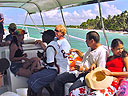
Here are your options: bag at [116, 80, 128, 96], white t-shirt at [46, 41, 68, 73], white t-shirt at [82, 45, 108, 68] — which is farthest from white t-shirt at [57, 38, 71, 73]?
bag at [116, 80, 128, 96]

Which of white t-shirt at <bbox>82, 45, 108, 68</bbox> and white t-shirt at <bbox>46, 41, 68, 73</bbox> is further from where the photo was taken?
white t-shirt at <bbox>46, 41, 68, 73</bbox>

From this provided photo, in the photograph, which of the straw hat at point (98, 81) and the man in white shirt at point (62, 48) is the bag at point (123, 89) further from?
the man in white shirt at point (62, 48)

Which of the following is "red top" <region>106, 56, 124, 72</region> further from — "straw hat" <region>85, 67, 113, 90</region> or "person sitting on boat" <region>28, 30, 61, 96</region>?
"person sitting on boat" <region>28, 30, 61, 96</region>

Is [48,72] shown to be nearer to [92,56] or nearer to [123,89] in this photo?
[92,56]

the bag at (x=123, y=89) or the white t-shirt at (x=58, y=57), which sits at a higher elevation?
the white t-shirt at (x=58, y=57)

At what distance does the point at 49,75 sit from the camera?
3033 millimetres

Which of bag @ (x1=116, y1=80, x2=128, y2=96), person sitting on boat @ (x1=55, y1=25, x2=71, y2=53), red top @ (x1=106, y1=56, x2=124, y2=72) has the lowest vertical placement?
bag @ (x1=116, y1=80, x2=128, y2=96)

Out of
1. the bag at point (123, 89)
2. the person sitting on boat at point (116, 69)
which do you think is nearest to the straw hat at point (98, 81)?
→ the person sitting on boat at point (116, 69)

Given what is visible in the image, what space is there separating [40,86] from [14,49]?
0.94 m

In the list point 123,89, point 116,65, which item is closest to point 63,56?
point 116,65

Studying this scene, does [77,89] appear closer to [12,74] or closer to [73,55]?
[73,55]

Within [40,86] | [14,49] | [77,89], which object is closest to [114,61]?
[77,89]

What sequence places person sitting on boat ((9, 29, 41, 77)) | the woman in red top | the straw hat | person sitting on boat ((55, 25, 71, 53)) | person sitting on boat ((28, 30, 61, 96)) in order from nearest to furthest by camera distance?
1. the straw hat
2. the woman in red top
3. person sitting on boat ((28, 30, 61, 96))
4. person sitting on boat ((55, 25, 71, 53))
5. person sitting on boat ((9, 29, 41, 77))

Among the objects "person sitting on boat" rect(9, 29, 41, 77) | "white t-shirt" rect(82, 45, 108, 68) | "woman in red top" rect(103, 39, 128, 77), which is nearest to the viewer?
"woman in red top" rect(103, 39, 128, 77)
